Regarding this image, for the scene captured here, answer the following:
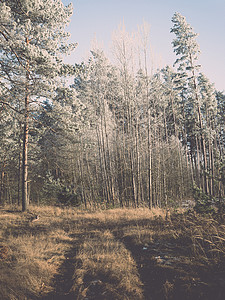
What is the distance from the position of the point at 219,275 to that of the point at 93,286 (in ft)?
6.10

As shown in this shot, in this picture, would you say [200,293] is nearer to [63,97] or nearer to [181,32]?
[63,97]

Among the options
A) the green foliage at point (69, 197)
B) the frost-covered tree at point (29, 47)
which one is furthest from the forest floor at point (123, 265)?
the green foliage at point (69, 197)

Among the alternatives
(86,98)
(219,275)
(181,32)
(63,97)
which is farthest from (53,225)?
(181,32)

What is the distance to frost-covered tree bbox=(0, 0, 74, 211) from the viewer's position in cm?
554

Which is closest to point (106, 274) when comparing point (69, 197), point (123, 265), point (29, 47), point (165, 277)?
point (123, 265)

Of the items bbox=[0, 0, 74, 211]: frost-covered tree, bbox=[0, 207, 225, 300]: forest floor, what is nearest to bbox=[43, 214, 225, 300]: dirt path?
bbox=[0, 207, 225, 300]: forest floor

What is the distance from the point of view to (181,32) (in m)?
14.5

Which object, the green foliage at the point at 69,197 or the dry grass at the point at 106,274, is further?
the green foliage at the point at 69,197

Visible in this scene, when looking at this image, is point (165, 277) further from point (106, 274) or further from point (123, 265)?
point (106, 274)

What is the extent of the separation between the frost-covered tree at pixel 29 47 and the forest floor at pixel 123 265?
3773 millimetres

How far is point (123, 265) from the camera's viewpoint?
3605mm

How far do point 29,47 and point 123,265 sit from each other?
19.4ft

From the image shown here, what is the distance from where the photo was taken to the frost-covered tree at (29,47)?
5539 millimetres

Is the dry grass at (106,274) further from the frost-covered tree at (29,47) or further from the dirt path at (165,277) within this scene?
the frost-covered tree at (29,47)
